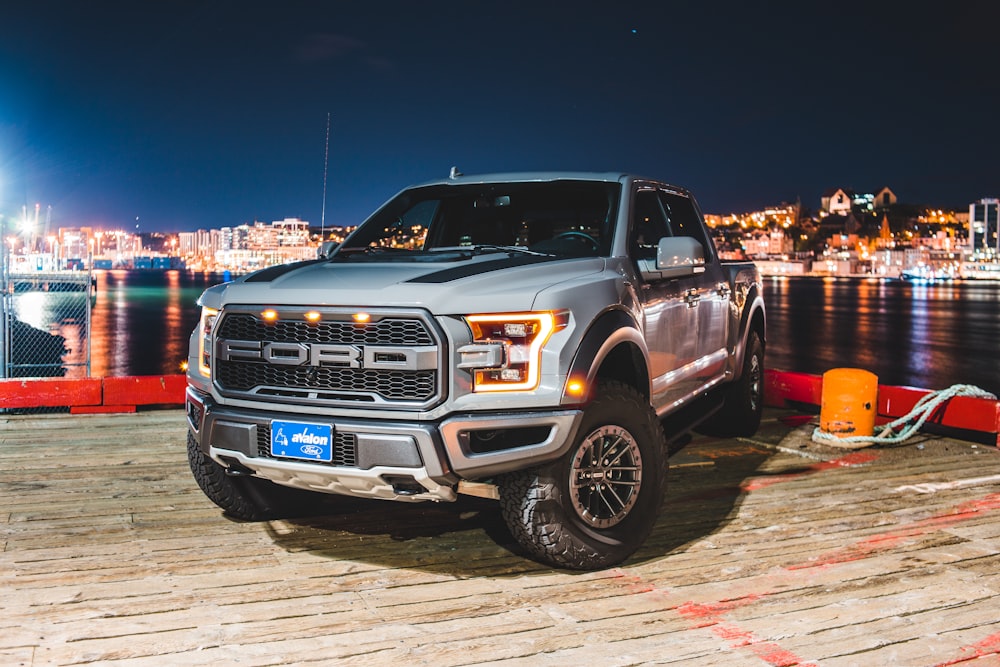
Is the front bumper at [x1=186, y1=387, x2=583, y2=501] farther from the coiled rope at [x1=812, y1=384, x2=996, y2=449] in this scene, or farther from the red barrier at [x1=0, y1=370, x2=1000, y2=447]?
the red barrier at [x1=0, y1=370, x2=1000, y2=447]

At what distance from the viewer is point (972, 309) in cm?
8825

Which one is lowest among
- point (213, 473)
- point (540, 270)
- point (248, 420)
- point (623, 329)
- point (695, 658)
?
point (695, 658)

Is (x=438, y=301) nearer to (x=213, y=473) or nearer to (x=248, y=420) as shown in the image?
(x=248, y=420)

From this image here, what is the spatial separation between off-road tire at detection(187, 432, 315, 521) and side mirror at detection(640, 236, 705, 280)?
236 centimetres

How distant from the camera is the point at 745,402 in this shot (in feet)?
24.2

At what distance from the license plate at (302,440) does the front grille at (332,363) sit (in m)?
0.12

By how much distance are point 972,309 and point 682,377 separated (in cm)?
9380

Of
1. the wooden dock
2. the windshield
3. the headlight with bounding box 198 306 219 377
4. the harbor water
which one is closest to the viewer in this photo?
the wooden dock

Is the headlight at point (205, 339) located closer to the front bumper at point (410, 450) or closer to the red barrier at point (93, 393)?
the front bumper at point (410, 450)

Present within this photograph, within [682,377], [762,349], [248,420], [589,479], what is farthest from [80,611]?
[762,349]

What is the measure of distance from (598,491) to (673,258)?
4.42ft

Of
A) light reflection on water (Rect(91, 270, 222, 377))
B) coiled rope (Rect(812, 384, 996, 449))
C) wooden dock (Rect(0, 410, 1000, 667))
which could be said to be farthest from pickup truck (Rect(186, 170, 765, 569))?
light reflection on water (Rect(91, 270, 222, 377))

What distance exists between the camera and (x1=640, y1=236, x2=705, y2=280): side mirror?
483 centimetres

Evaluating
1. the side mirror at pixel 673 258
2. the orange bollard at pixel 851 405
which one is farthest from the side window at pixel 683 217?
the orange bollard at pixel 851 405
